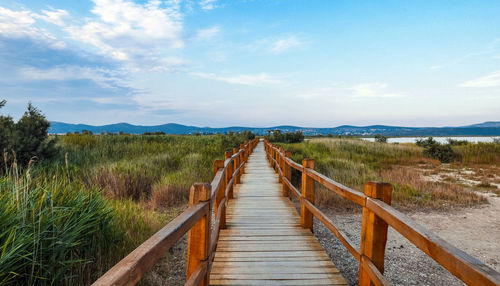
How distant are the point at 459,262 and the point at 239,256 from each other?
103 inches

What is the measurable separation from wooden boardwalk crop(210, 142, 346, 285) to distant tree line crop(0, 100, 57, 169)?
8.21 metres

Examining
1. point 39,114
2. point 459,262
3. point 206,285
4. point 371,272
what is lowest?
point 206,285

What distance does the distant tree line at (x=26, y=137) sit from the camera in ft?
29.1

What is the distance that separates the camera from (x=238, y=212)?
5391mm

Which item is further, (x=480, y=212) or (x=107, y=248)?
(x=480, y=212)

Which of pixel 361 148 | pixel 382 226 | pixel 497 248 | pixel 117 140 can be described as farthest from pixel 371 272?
pixel 361 148

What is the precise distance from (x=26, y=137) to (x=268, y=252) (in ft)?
33.2

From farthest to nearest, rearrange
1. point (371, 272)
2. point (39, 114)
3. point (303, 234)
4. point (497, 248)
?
point (39, 114) < point (497, 248) < point (303, 234) < point (371, 272)

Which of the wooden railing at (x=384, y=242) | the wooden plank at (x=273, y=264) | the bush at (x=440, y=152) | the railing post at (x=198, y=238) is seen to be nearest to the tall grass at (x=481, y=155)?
the bush at (x=440, y=152)

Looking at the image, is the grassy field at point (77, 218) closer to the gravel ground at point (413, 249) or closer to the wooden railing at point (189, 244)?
the gravel ground at point (413, 249)

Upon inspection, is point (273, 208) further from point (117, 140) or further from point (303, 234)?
point (117, 140)

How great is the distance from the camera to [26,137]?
927 cm

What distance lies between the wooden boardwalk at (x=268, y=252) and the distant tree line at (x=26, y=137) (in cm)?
821

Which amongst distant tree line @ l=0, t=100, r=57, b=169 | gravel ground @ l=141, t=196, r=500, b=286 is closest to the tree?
distant tree line @ l=0, t=100, r=57, b=169
